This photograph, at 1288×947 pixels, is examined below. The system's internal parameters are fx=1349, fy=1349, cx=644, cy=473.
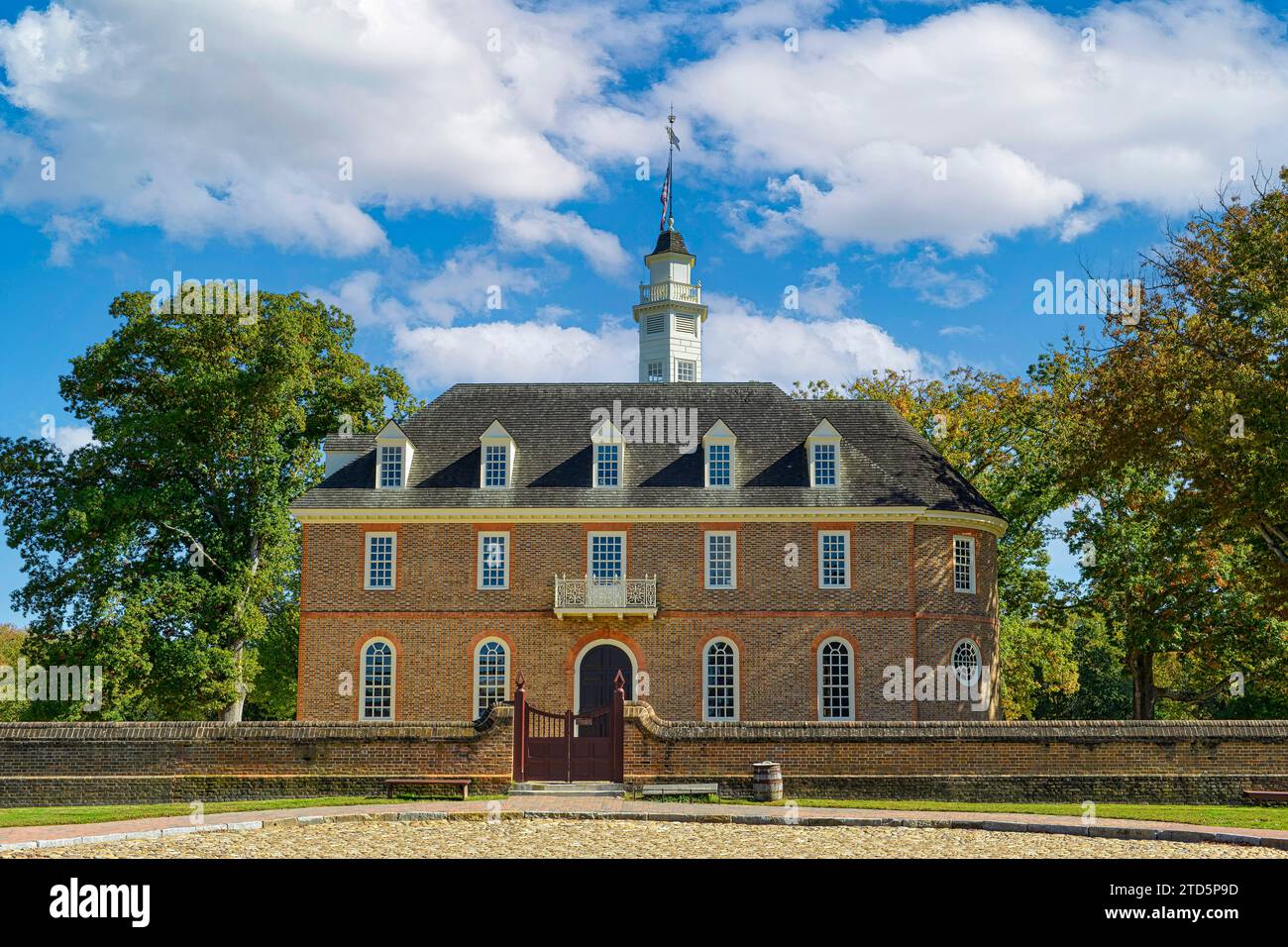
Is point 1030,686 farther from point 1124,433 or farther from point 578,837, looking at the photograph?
point 578,837

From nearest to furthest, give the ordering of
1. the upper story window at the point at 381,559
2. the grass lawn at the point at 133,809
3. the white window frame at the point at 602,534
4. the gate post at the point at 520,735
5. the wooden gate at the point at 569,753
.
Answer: the grass lawn at the point at 133,809 < the wooden gate at the point at 569,753 < the gate post at the point at 520,735 < the upper story window at the point at 381,559 < the white window frame at the point at 602,534

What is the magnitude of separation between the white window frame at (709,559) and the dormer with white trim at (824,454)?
2.77 metres

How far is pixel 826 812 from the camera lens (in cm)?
2225

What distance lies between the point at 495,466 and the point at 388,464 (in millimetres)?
2989

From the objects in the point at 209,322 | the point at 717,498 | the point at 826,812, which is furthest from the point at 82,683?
the point at 826,812

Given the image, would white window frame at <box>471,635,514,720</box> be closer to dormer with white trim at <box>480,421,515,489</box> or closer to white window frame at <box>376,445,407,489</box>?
dormer with white trim at <box>480,421,515,489</box>

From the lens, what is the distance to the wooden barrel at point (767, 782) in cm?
2417

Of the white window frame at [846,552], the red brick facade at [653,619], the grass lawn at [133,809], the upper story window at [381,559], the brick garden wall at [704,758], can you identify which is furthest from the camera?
the upper story window at [381,559]

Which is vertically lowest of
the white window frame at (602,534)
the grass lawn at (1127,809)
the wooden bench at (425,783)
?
the grass lawn at (1127,809)

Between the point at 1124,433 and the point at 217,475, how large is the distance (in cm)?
2644

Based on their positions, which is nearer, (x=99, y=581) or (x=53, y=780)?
(x=53, y=780)

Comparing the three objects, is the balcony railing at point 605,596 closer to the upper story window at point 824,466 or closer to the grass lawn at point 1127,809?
the upper story window at point 824,466

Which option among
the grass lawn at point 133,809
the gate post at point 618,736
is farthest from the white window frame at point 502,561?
the grass lawn at point 133,809

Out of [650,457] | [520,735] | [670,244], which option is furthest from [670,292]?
[520,735]
